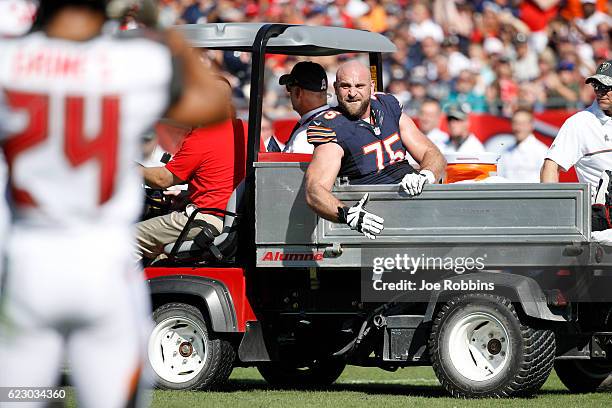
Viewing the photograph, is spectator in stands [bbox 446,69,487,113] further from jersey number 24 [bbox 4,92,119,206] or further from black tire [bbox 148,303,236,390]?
jersey number 24 [bbox 4,92,119,206]

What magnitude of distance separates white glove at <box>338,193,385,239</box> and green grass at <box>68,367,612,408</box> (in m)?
1.07

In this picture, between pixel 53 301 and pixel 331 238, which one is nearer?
pixel 53 301

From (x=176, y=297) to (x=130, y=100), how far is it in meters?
5.41

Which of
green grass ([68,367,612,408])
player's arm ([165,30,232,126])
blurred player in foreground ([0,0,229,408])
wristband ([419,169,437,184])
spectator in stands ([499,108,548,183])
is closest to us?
blurred player in foreground ([0,0,229,408])

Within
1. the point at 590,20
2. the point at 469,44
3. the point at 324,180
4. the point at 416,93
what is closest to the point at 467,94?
the point at 416,93

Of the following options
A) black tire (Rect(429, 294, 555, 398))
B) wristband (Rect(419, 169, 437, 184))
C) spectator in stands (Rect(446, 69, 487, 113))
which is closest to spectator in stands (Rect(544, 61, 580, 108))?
spectator in stands (Rect(446, 69, 487, 113))

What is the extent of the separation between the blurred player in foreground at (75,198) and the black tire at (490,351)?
15.4 ft

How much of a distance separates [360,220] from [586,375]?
89.1 inches

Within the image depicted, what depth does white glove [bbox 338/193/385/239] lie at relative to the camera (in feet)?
26.0

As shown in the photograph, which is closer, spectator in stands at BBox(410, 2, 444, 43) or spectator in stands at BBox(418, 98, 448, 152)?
spectator in stands at BBox(418, 98, 448, 152)

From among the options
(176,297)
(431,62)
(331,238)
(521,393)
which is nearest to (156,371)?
(176,297)

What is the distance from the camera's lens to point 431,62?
63.6ft

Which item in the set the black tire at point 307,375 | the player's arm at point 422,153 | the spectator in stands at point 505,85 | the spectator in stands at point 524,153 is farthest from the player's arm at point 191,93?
the spectator in stands at point 505,85

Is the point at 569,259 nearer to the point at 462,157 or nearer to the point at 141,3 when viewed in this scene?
the point at 462,157
